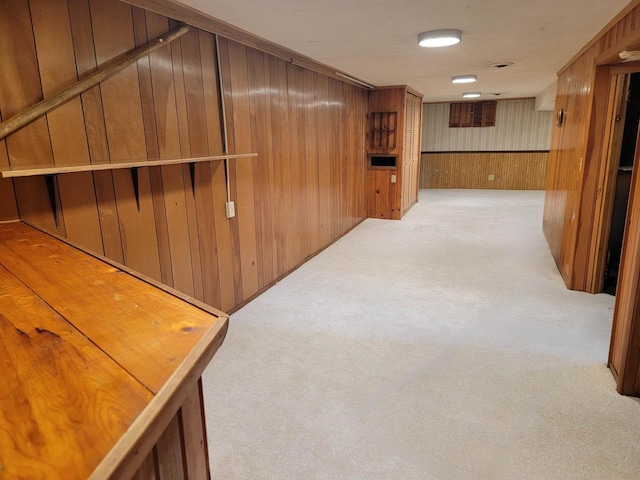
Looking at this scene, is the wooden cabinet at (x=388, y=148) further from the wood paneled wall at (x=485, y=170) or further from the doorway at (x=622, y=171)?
the wood paneled wall at (x=485, y=170)

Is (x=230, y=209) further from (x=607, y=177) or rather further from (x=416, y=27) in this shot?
(x=607, y=177)

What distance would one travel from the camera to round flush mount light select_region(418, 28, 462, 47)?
2717 millimetres

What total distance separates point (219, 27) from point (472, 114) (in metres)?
8.13

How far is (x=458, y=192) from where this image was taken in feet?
30.4

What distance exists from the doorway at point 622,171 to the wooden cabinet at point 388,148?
3.06 meters

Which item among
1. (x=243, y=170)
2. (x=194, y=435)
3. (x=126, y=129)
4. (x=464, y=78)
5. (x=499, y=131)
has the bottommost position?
(x=194, y=435)

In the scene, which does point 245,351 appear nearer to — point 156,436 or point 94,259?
point 94,259

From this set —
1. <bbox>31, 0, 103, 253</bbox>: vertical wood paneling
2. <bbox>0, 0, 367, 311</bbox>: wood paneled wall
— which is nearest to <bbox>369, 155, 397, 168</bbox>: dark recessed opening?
<bbox>0, 0, 367, 311</bbox>: wood paneled wall

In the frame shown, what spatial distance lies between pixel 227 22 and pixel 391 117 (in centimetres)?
392

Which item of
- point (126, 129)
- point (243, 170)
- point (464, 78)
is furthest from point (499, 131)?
point (126, 129)

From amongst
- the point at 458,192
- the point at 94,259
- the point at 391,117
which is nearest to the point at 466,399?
the point at 94,259

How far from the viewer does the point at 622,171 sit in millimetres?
3170

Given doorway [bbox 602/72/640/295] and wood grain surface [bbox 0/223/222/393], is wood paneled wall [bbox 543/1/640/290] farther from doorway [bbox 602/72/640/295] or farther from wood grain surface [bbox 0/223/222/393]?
wood grain surface [bbox 0/223/222/393]

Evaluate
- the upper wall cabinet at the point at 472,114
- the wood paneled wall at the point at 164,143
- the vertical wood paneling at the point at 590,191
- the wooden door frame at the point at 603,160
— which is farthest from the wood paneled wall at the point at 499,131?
the wooden door frame at the point at 603,160
